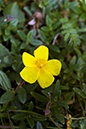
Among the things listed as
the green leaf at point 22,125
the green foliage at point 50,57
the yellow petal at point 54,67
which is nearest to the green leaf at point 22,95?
the green foliage at point 50,57

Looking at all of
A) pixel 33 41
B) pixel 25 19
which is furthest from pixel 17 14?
pixel 33 41

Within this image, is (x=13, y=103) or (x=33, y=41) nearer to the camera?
(x=13, y=103)

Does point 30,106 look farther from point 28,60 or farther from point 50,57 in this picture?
point 50,57

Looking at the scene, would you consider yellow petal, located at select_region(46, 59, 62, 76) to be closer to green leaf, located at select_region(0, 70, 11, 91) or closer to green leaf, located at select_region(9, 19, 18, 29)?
green leaf, located at select_region(0, 70, 11, 91)

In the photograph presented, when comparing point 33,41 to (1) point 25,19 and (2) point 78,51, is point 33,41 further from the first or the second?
(2) point 78,51

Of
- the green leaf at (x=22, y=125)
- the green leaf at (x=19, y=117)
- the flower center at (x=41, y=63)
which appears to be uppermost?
the flower center at (x=41, y=63)

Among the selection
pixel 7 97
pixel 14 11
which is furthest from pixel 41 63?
pixel 14 11

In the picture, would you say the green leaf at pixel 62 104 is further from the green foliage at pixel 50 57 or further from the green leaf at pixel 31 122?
the green leaf at pixel 31 122

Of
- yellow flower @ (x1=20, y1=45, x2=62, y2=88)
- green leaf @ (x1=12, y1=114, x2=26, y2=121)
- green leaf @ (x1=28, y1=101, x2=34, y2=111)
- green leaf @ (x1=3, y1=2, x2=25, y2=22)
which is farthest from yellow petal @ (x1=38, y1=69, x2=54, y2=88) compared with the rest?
green leaf @ (x1=3, y1=2, x2=25, y2=22)
